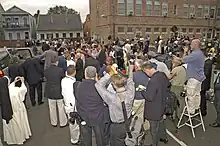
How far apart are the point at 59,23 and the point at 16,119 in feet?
192

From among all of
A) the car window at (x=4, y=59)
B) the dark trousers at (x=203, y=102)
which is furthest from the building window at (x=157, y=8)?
the dark trousers at (x=203, y=102)

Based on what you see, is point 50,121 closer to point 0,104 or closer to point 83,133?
point 0,104

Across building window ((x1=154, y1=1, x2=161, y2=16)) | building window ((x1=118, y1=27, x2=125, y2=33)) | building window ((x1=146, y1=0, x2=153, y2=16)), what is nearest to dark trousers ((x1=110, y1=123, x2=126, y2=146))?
building window ((x1=118, y1=27, x2=125, y2=33))

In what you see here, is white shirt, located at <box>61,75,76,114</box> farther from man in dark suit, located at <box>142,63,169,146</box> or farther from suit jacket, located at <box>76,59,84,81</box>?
suit jacket, located at <box>76,59,84,81</box>

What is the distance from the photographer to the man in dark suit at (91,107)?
12.0ft

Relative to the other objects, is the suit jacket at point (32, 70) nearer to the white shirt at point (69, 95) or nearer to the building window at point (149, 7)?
the white shirt at point (69, 95)

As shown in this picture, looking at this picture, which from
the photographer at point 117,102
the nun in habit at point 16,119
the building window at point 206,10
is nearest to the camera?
the photographer at point 117,102

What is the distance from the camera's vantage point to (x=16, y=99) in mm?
4855

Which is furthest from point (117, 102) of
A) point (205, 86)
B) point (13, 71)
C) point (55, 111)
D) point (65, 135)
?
point (13, 71)

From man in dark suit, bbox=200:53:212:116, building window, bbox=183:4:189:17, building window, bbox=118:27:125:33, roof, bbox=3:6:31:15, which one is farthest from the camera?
roof, bbox=3:6:31:15

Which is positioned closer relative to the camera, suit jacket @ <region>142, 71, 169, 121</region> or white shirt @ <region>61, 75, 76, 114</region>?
suit jacket @ <region>142, 71, 169, 121</region>

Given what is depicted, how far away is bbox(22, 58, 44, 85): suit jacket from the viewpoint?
741cm

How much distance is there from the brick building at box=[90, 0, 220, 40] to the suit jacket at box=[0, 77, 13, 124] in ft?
89.4

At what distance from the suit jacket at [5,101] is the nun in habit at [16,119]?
224 mm
